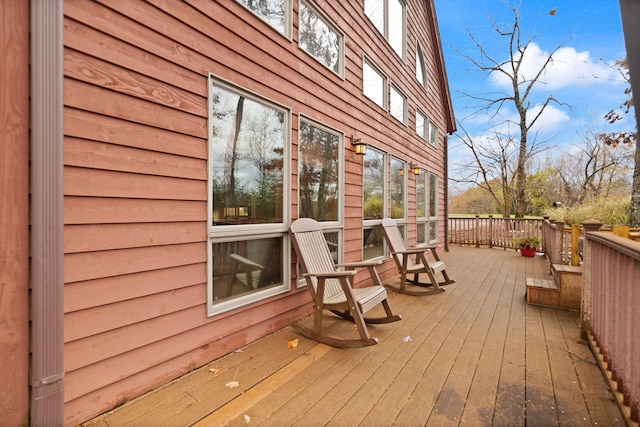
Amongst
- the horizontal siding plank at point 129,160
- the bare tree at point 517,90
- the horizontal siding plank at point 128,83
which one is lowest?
the horizontal siding plank at point 129,160

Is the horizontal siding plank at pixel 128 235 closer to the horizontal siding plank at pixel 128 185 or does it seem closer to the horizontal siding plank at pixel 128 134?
the horizontal siding plank at pixel 128 185

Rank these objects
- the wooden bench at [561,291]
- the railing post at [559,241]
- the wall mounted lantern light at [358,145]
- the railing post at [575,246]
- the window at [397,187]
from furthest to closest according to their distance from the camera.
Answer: the window at [397,187] < the railing post at [559,241] < the railing post at [575,246] < the wall mounted lantern light at [358,145] < the wooden bench at [561,291]

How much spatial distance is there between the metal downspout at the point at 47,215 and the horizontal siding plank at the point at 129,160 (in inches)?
4.1

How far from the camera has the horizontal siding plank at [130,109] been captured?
1618 millimetres

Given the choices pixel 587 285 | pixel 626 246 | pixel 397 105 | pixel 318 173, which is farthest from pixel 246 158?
pixel 397 105

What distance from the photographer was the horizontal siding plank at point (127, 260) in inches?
64.0

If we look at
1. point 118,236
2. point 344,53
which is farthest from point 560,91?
point 118,236

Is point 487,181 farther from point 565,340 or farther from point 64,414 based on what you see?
point 64,414

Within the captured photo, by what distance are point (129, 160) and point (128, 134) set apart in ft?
0.51

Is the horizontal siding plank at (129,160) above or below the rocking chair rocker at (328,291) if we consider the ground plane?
above

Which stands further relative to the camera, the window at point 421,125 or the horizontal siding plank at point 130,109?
the window at point 421,125

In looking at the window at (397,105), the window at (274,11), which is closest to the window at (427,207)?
the window at (397,105)

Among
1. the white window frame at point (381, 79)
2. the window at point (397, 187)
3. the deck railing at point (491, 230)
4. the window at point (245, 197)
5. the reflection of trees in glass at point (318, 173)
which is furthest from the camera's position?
the deck railing at point (491, 230)

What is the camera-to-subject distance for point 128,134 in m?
1.84
